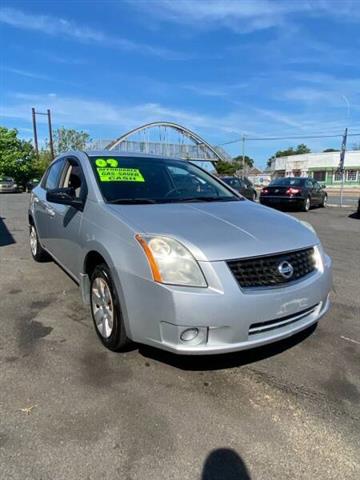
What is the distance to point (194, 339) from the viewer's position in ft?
8.77

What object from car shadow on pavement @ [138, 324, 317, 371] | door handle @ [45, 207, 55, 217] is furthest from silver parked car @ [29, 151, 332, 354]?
door handle @ [45, 207, 55, 217]

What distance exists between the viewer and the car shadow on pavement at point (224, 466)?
2098 mm

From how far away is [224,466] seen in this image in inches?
85.4

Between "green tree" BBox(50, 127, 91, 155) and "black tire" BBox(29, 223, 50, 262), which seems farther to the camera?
"green tree" BBox(50, 127, 91, 155)

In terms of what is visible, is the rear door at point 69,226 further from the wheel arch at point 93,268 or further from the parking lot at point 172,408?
the parking lot at point 172,408

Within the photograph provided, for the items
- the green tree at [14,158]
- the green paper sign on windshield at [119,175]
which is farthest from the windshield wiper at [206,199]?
the green tree at [14,158]

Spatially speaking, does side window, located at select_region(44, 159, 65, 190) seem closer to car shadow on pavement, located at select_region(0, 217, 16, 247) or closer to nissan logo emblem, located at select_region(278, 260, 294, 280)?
car shadow on pavement, located at select_region(0, 217, 16, 247)

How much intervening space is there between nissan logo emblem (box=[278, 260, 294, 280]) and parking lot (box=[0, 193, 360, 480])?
802 mm

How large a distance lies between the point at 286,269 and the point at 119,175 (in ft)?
6.26

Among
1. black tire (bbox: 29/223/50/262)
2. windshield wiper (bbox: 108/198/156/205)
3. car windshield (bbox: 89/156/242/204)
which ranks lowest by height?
black tire (bbox: 29/223/50/262)

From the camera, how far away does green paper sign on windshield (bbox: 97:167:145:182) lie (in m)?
3.87

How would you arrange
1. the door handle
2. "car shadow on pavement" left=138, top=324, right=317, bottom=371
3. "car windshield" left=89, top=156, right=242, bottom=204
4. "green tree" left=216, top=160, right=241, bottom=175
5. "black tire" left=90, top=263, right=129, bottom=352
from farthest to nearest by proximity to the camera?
"green tree" left=216, top=160, right=241, bottom=175 < the door handle < "car windshield" left=89, top=156, right=242, bottom=204 < "car shadow on pavement" left=138, top=324, right=317, bottom=371 < "black tire" left=90, top=263, right=129, bottom=352

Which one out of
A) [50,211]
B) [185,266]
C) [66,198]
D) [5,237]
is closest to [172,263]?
[185,266]

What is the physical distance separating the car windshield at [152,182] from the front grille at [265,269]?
4.10 feet
